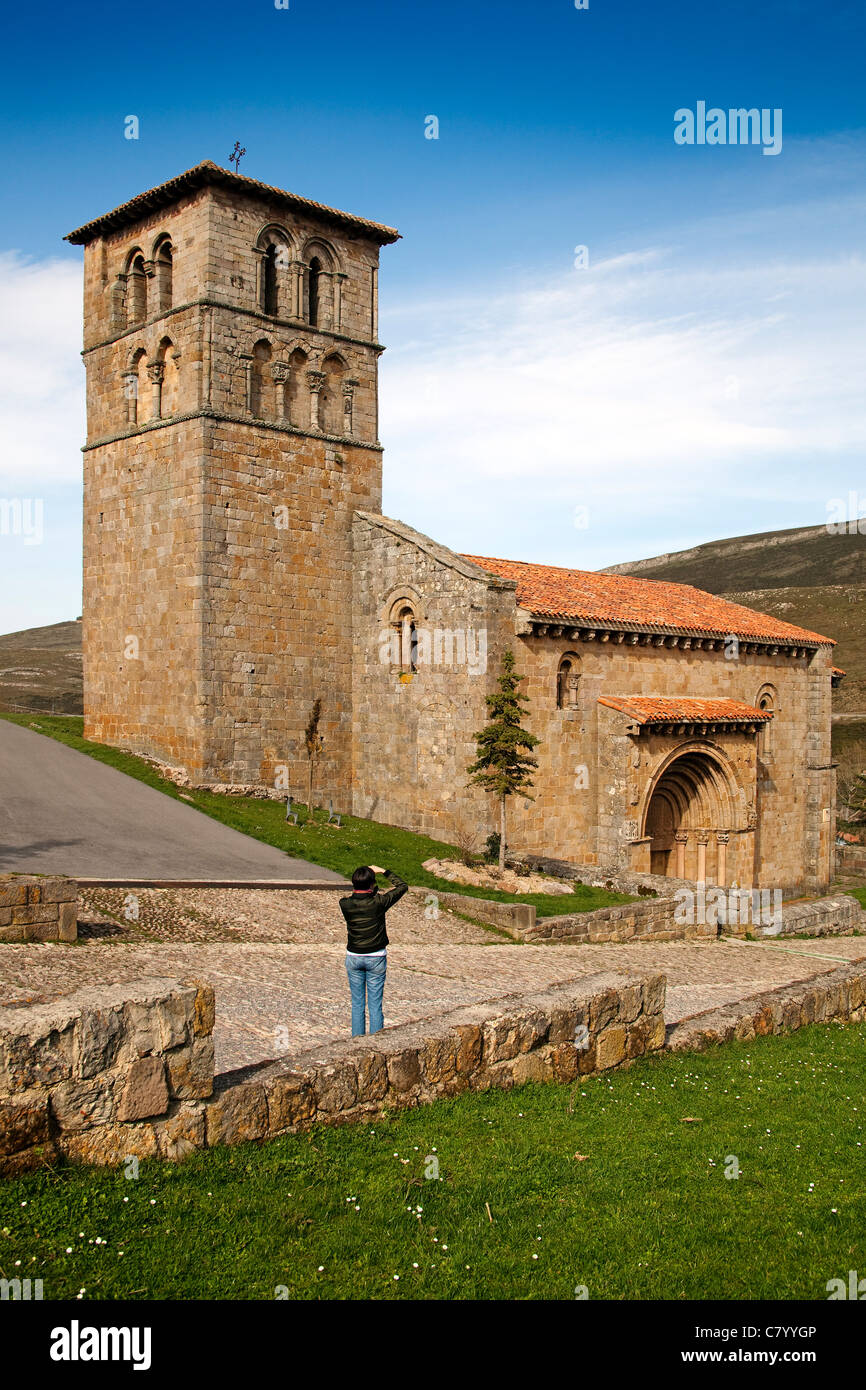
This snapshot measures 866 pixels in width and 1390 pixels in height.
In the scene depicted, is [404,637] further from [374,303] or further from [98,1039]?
[98,1039]

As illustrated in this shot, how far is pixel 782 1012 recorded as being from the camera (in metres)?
11.5

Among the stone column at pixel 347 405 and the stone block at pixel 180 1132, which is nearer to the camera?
the stone block at pixel 180 1132

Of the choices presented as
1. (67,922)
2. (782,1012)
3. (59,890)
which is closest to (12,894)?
(59,890)

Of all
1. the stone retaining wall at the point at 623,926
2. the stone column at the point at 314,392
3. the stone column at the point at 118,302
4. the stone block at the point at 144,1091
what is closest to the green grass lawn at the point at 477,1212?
the stone block at the point at 144,1091

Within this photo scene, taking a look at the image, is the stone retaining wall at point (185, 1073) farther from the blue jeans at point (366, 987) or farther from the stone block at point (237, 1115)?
the blue jeans at point (366, 987)

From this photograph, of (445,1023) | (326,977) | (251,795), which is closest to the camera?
(445,1023)

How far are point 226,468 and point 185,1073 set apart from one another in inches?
790

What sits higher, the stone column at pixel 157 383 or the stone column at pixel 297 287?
the stone column at pixel 297 287

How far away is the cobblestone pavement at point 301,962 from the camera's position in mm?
10188

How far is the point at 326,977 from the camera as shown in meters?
12.2

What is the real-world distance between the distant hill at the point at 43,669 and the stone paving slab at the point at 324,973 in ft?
99.1
